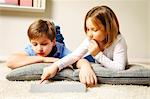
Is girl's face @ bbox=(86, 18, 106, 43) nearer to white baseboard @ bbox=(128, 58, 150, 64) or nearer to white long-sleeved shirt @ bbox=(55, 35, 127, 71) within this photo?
white long-sleeved shirt @ bbox=(55, 35, 127, 71)

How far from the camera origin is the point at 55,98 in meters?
0.76

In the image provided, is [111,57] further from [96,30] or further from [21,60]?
[21,60]

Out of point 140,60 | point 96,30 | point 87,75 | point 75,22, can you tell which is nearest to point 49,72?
point 87,75

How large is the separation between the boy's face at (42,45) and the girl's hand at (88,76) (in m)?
0.24

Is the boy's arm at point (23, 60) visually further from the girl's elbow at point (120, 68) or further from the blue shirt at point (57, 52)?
the girl's elbow at point (120, 68)

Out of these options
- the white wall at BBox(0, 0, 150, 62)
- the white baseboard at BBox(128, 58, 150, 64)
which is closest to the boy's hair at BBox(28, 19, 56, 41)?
the white wall at BBox(0, 0, 150, 62)

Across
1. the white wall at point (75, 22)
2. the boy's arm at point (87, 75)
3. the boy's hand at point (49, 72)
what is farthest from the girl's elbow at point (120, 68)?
the white wall at point (75, 22)

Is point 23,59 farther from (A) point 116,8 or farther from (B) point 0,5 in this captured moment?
(A) point 116,8

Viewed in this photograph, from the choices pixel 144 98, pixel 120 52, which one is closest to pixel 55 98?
pixel 144 98

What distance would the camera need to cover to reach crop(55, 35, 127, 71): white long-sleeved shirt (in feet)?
3.41

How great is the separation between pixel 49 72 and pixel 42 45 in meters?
0.22

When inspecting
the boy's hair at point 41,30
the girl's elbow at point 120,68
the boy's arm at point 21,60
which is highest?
the boy's hair at point 41,30

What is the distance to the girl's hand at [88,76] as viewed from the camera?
Answer: 93 cm

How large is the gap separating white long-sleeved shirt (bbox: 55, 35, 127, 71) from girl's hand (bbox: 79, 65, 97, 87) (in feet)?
0.28
